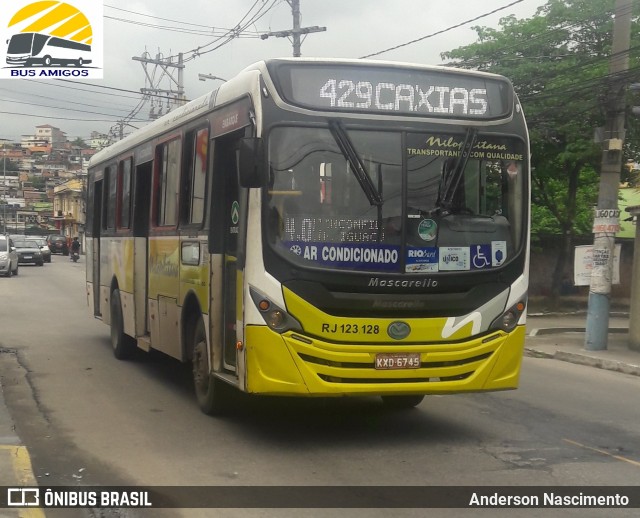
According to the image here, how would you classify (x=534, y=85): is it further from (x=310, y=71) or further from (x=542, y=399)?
(x=310, y=71)

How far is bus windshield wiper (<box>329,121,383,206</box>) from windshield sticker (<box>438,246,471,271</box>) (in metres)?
0.75


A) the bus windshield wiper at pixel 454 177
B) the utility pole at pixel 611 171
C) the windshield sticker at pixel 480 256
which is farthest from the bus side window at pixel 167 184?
the utility pole at pixel 611 171

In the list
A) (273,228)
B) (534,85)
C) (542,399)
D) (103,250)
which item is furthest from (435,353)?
(534,85)

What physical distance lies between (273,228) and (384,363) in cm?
148

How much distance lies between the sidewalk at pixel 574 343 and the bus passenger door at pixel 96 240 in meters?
7.89

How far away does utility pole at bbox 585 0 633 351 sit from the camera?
15.7 metres

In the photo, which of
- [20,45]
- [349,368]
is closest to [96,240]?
[349,368]

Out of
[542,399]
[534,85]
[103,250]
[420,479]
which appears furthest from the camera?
[534,85]

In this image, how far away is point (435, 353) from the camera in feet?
25.0

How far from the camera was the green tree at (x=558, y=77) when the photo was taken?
73.6 feet

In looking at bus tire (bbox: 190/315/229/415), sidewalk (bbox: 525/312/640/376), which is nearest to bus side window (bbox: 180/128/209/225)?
bus tire (bbox: 190/315/229/415)

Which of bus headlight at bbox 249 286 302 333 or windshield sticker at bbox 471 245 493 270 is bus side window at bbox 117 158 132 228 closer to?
bus headlight at bbox 249 286 302 333

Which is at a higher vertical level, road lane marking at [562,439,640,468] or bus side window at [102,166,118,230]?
bus side window at [102,166,118,230]

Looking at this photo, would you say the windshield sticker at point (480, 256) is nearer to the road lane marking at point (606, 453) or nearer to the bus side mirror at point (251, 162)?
the road lane marking at point (606, 453)
